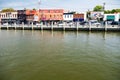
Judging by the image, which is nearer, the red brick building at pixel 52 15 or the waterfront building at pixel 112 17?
the waterfront building at pixel 112 17

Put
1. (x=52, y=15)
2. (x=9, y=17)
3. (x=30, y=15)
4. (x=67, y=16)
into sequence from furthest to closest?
(x=9, y=17) < (x=67, y=16) < (x=30, y=15) < (x=52, y=15)

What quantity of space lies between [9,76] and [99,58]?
894 centimetres

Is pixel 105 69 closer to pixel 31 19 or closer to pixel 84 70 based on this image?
pixel 84 70

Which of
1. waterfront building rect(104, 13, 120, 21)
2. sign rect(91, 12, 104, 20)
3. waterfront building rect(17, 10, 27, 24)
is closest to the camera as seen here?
waterfront building rect(104, 13, 120, 21)

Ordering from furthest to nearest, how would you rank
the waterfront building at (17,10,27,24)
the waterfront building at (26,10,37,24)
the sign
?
the sign → the waterfront building at (17,10,27,24) → the waterfront building at (26,10,37,24)

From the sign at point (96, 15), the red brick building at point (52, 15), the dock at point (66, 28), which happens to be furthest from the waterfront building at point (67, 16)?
the dock at point (66, 28)

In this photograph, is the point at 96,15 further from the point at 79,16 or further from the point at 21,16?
the point at 21,16

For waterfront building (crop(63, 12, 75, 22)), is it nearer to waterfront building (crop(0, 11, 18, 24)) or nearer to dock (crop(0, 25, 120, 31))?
waterfront building (crop(0, 11, 18, 24))

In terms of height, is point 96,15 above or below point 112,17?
above

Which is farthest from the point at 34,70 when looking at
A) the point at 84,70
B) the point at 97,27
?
the point at 97,27

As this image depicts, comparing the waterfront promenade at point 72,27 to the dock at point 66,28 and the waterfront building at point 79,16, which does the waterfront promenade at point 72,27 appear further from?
the waterfront building at point 79,16

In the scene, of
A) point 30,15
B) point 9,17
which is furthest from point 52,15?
point 9,17

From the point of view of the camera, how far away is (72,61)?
59.4 ft

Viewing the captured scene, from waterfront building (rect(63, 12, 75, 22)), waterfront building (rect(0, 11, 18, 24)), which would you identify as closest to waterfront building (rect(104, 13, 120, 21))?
waterfront building (rect(63, 12, 75, 22))
